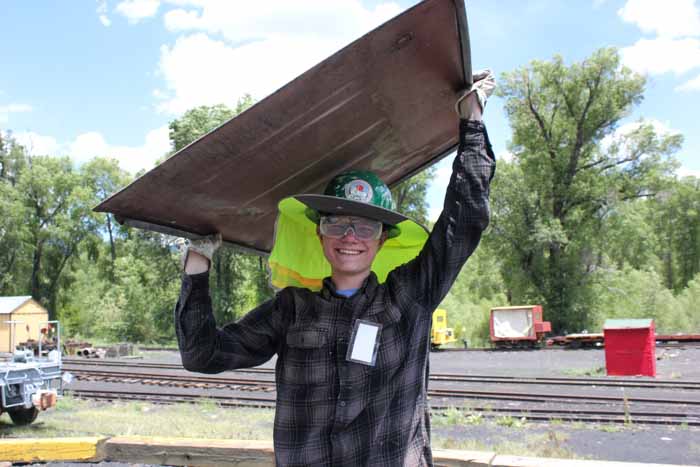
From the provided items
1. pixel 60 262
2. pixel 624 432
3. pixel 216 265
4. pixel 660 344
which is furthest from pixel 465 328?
pixel 60 262

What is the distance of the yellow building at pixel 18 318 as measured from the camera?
1388 centimetres

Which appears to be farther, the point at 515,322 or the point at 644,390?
the point at 515,322

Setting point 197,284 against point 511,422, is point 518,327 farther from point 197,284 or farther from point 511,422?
point 197,284

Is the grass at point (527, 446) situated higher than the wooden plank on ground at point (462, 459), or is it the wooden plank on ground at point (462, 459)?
the wooden plank on ground at point (462, 459)

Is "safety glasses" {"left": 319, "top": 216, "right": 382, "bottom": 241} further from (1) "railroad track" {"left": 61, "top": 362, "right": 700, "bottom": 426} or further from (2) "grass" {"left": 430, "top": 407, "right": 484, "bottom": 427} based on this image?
(1) "railroad track" {"left": 61, "top": 362, "right": 700, "bottom": 426}

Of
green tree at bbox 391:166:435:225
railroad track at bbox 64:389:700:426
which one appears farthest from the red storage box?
green tree at bbox 391:166:435:225

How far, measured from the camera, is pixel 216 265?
122 feet

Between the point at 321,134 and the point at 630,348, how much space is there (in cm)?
1477

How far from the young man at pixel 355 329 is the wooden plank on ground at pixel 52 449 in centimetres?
169

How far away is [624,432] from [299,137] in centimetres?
835

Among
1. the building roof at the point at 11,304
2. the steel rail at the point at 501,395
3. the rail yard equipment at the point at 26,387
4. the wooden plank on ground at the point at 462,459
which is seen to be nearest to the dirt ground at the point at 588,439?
the steel rail at the point at 501,395

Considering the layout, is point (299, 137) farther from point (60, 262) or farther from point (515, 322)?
point (60, 262)

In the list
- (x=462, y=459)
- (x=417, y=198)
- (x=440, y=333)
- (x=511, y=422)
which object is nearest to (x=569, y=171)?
(x=417, y=198)

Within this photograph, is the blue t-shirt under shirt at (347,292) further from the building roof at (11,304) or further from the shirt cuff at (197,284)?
the building roof at (11,304)
